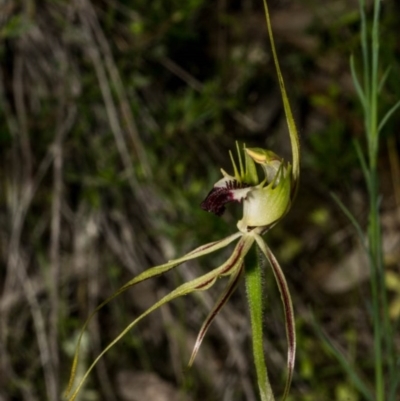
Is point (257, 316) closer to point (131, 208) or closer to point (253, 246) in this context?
point (253, 246)

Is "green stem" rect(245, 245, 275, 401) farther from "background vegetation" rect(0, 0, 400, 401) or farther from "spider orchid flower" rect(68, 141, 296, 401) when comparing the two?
"background vegetation" rect(0, 0, 400, 401)

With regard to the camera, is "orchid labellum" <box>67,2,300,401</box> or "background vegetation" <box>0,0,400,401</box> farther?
"background vegetation" <box>0,0,400,401</box>

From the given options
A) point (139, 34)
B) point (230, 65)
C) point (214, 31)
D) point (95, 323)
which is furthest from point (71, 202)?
point (214, 31)

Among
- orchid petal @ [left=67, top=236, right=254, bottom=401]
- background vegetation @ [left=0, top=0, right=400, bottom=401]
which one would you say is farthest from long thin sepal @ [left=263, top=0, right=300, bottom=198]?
background vegetation @ [left=0, top=0, right=400, bottom=401]

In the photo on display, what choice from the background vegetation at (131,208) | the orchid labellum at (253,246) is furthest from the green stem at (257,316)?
the background vegetation at (131,208)

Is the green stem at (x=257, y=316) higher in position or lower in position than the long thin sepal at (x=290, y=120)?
A: lower

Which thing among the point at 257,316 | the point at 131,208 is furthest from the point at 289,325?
the point at 131,208

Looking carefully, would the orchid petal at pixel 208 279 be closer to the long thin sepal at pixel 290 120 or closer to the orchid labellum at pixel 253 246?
the orchid labellum at pixel 253 246

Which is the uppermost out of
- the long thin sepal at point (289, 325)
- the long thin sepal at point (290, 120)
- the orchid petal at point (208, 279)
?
the long thin sepal at point (290, 120)
